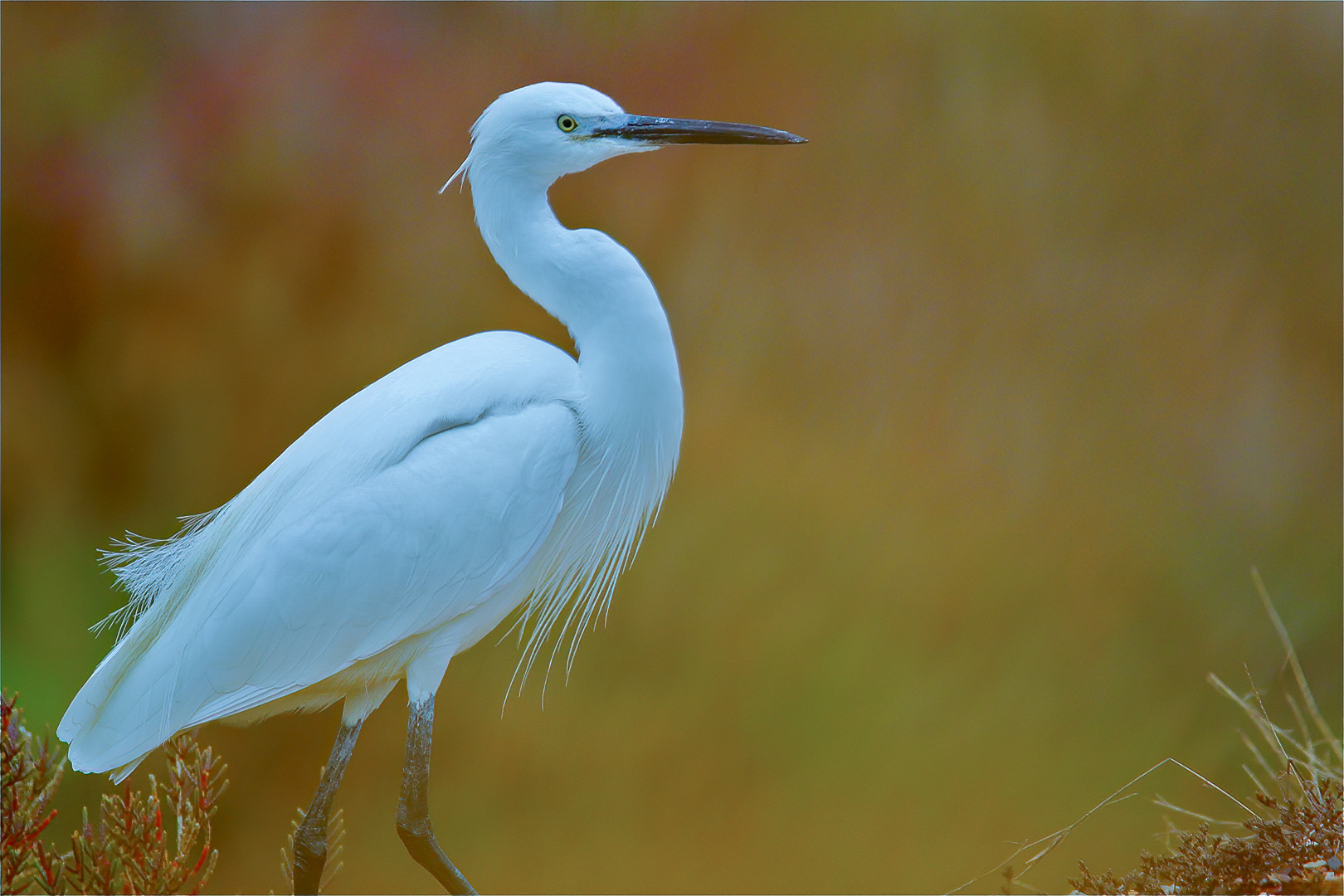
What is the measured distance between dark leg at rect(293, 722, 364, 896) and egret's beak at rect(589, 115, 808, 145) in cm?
90

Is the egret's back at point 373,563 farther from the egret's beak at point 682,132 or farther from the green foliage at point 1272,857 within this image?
the green foliage at point 1272,857

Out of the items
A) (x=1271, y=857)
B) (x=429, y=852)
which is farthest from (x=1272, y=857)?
(x=429, y=852)

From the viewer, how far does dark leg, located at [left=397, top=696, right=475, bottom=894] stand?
43.9 inches

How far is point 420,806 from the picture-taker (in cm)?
114

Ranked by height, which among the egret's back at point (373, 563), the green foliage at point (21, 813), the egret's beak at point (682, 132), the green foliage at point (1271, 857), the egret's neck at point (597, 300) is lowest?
the green foliage at point (1271, 857)

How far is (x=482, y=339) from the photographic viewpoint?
1272mm

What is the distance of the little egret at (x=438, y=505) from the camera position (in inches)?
42.3

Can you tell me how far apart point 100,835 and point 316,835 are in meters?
0.31

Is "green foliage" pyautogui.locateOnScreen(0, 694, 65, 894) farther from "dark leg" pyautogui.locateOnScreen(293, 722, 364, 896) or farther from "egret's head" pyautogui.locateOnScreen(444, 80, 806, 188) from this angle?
"egret's head" pyautogui.locateOnScreen(444, 80, 806, 188)

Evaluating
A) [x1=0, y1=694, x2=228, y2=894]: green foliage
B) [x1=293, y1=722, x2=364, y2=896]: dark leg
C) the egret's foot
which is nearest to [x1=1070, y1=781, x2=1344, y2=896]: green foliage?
the egret's foot

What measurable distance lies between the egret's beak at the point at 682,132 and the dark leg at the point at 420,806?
77cm

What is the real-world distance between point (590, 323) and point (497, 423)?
178mm

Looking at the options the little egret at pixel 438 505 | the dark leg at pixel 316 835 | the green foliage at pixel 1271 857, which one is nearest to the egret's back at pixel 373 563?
the little egret at pixel 438 505

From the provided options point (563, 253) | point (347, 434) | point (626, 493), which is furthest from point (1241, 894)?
point (347, 434)
